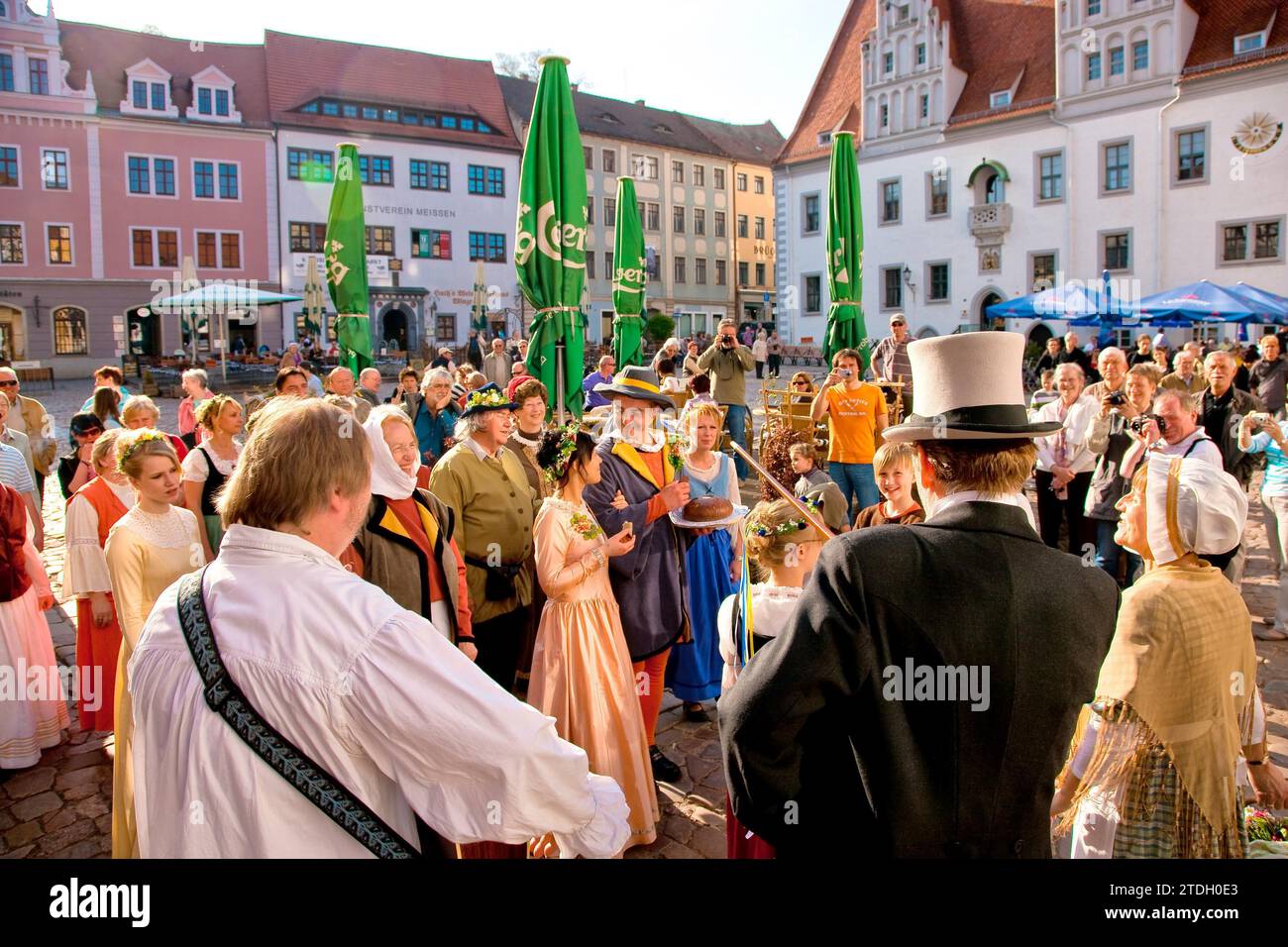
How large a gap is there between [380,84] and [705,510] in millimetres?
47750

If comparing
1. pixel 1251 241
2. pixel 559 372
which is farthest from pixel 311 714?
pixel 1251 241

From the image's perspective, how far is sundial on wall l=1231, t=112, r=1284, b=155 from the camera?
31.1 m

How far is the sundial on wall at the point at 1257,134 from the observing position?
31125mm

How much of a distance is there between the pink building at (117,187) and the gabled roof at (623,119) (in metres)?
15.1

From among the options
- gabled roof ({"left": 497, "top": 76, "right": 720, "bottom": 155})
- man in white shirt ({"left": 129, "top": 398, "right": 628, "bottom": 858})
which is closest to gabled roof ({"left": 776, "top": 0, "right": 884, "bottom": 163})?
gabled roof ({"left": 497, "top": 76, "right": 720, "bottom": 155})

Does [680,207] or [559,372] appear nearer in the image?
[559,372]

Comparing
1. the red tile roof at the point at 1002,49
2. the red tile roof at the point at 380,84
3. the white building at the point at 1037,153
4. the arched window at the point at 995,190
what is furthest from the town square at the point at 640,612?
the red tile roof at the point at 380,84

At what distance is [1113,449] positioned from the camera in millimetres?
6887

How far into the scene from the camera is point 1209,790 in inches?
105

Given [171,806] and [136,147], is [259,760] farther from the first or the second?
[136,147]

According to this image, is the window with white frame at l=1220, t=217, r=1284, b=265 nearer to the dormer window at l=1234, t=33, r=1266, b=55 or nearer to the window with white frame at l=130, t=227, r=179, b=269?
the dormer window at l=1234, t=33, r=1266, b=55

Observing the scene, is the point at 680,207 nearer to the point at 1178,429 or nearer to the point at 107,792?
the point at 1178,429
